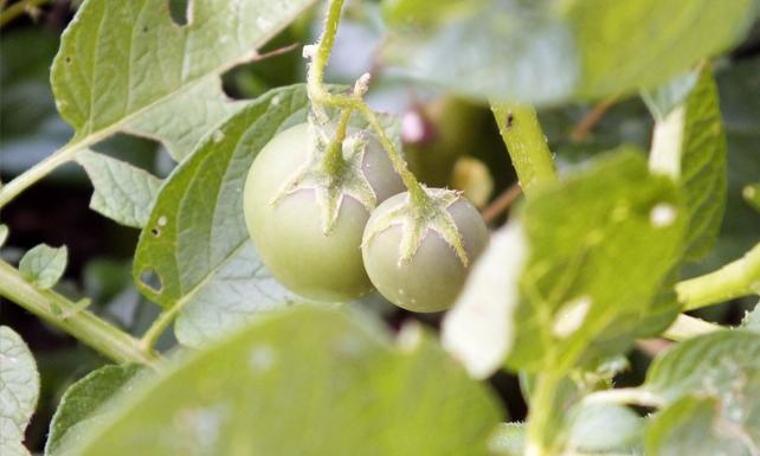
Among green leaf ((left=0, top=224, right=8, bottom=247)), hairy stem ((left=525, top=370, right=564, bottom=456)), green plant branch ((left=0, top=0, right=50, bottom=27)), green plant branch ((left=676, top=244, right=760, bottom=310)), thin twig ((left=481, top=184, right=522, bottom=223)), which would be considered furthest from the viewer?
thin twig ((left=481, top=184, right=522, bottom=223))

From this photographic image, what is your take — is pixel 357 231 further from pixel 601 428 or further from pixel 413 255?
pixel 601 428

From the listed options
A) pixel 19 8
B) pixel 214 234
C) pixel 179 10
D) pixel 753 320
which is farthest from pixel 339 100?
pixel 19 8

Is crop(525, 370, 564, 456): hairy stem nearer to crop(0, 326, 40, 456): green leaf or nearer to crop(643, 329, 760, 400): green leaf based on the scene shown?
crop(643, 329, 760, 400): green leaf

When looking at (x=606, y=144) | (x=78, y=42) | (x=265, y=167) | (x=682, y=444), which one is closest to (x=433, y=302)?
(x=265, y=167)

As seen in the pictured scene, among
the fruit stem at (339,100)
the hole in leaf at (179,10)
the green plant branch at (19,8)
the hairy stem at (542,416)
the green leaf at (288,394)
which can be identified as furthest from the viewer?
the green plant branch at (19,8)

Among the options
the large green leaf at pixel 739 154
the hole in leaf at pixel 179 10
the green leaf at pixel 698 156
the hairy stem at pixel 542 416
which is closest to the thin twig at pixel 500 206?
the large green leaf at pixel 739 154

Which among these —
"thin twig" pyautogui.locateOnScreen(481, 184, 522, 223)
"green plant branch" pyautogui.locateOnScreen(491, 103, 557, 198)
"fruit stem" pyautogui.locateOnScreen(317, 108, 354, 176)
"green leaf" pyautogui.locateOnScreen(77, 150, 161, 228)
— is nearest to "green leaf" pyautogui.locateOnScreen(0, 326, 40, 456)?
"green leaf" pyautogui.locateOnScreen(77, 150, 161, 228)

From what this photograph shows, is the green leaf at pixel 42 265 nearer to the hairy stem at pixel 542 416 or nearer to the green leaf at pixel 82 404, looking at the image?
Result: the green leaf at pixel 82 404

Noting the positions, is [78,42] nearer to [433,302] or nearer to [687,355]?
[433,302]
